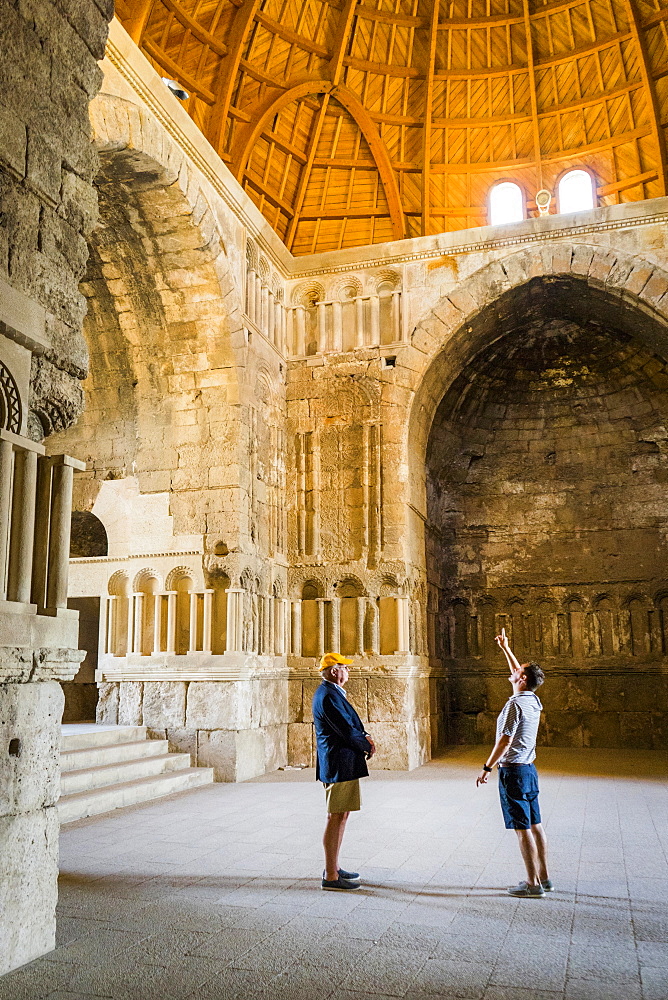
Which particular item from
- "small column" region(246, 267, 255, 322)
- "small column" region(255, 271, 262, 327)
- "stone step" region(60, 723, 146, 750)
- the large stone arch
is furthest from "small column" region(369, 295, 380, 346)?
"stone step" region(60, 723, 146, 750)

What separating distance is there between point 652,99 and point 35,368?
13.5 m

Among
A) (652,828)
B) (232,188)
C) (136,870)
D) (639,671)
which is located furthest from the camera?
(639,671)

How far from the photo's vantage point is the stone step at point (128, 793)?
317 inches

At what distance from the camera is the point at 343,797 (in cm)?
566

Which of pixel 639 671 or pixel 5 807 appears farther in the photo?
pixel 639 671

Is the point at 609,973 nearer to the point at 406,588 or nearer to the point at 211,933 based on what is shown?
the point at 211,933

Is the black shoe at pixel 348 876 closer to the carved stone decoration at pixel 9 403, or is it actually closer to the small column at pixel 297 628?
the carved stone decoration at pixel 9 403

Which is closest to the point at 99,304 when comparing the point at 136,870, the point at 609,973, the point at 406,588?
the point at 406,588

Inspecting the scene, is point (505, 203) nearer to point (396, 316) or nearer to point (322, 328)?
point (396, 316)

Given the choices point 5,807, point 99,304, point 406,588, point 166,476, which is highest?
point 99,304

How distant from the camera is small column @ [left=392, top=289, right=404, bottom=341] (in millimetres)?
13148

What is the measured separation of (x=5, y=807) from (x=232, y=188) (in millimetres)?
9718

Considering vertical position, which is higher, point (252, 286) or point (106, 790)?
point (252, 286)

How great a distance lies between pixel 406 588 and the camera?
12.5 m
